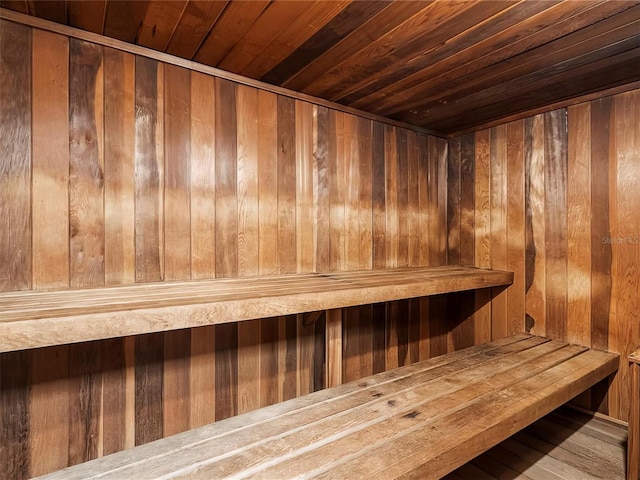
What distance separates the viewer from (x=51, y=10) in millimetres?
1182

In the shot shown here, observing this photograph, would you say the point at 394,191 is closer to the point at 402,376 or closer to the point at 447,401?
the point at 402,376

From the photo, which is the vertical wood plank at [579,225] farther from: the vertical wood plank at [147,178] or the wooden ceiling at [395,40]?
the vertical wood plank at [147,178]

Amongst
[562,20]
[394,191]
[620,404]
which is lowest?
[620,404]

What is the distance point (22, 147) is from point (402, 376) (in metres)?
1.79

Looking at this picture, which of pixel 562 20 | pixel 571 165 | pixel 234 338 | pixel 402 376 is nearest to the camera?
pixel 562 20

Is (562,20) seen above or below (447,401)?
above

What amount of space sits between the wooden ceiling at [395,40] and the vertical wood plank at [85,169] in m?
0.15

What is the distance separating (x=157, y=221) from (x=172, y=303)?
55cm

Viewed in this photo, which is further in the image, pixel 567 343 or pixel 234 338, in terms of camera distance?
pixel 567 343

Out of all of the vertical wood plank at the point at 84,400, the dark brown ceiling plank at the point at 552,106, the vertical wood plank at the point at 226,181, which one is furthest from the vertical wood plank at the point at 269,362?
the dark brown ceiling plank at the point at 552,106

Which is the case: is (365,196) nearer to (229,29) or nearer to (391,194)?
(391,194)

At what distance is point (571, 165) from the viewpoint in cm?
196

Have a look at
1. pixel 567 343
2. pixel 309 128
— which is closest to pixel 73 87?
pixel 309 128

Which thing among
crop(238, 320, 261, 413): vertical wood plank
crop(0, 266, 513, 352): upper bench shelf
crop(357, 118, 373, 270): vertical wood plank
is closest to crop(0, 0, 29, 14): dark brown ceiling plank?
crop(0, 266, 513, 352): upper bench shelf
